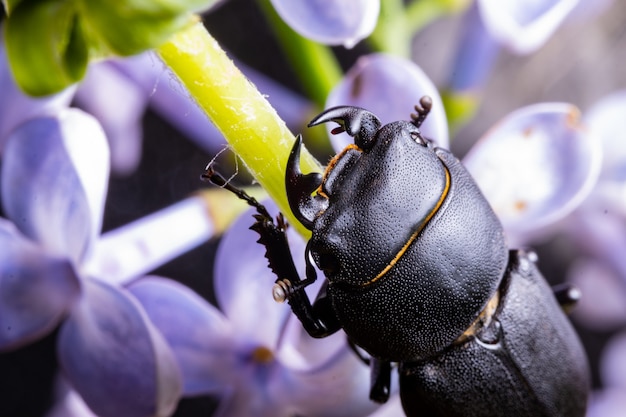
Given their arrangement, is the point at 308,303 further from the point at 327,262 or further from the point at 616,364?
the point at 616,364

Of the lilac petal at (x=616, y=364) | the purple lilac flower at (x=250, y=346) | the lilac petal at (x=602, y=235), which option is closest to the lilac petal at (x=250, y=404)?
the purple lilac flower at (x=250, y=346)

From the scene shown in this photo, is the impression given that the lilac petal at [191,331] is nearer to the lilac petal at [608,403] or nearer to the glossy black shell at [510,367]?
the glossy black shell at [510,367]

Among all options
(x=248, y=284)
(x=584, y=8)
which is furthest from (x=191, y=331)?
(x=584, y=8)

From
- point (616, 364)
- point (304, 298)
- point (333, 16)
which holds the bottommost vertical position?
point (616, 364)

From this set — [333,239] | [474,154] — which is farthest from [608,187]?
[333,239]

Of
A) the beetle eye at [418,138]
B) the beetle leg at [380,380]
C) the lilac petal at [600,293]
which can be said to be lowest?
the lilac petal at [600,293]

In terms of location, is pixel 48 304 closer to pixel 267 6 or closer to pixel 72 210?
pixel 72 210
